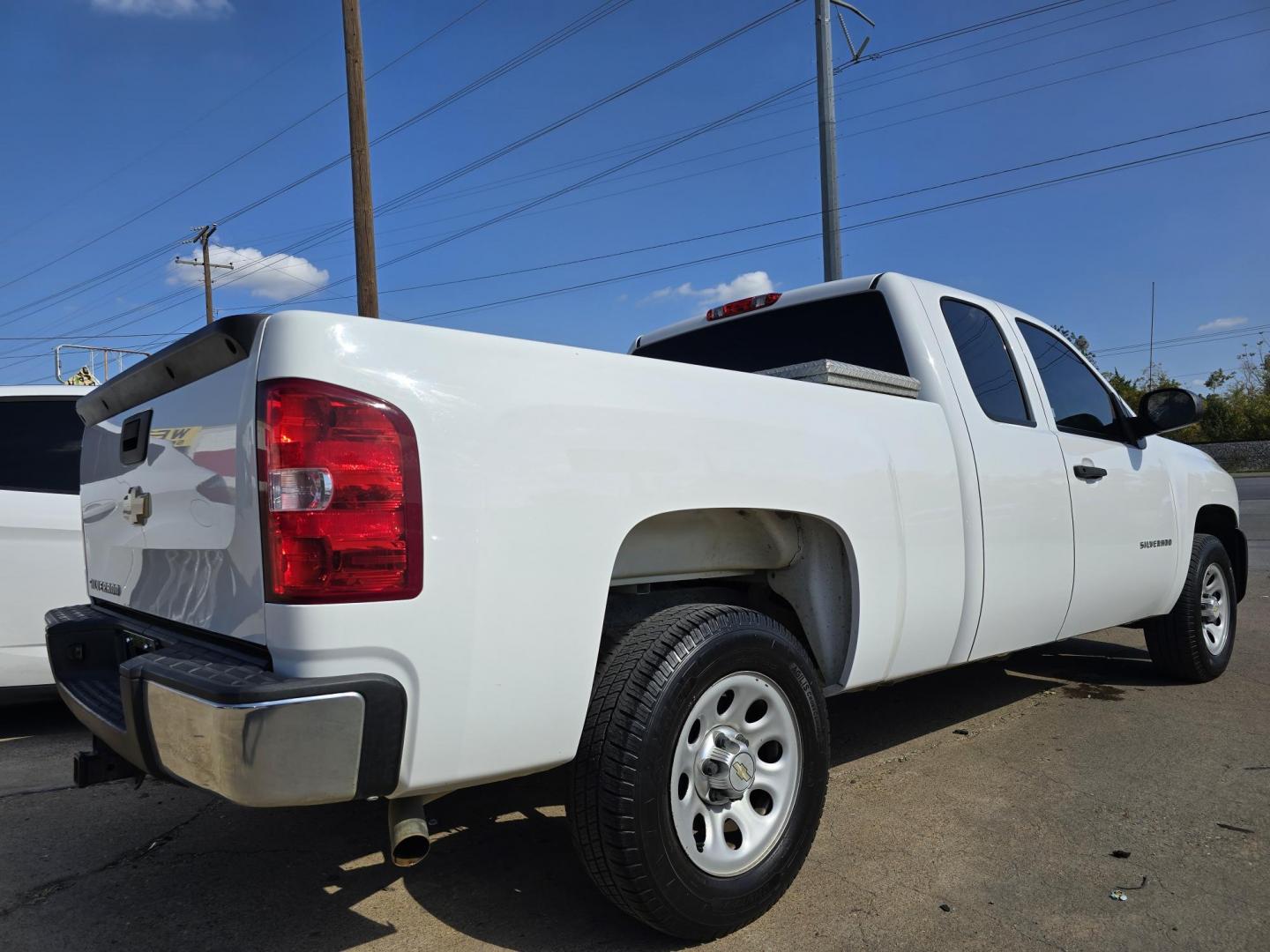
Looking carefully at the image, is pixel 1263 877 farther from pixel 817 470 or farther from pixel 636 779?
pixel 636 779

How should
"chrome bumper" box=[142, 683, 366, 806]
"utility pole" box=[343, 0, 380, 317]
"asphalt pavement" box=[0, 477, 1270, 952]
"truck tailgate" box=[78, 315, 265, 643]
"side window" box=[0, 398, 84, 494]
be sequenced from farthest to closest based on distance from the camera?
"utility pole" box=[343, 0, 380, 317] → "side window" box=[0, 398, 84, 494] → "asphalt pavement" box=[0, 477, 1270, 952] → "truck tailgate" box=[78, 315, 265, 643] → "chrome bumper" box=[142, 683, 366, 806]

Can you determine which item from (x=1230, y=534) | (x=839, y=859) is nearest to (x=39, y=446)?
(x=839, y=859)

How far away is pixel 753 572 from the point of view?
3.16 meters

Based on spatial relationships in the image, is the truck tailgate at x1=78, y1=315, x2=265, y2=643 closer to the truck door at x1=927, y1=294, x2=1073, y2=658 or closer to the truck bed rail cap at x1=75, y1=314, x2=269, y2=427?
the truck bed rail cap at x1=75, y1=314, x2=269, y2=427

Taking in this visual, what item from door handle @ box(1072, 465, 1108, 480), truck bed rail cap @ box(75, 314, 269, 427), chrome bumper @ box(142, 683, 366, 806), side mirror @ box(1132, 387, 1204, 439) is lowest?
chrome bumper @ box(142, 683, 366, 806)

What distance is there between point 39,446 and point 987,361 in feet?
14.9

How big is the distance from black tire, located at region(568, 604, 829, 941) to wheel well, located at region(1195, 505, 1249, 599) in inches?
172

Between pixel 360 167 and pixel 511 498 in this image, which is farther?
pixel 360 167

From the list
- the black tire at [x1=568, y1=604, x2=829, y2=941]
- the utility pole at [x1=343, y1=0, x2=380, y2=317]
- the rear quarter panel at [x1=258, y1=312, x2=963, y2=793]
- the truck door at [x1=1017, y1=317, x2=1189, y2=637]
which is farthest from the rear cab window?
the utility pole at [x1=343, y1=0, x2=380, y2=317]

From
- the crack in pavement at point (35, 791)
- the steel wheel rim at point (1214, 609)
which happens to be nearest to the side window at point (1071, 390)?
the steel wheel rim at point (1214, 609)

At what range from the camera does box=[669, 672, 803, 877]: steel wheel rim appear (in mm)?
2453

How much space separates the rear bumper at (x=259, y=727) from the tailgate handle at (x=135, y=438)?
2.31 ft

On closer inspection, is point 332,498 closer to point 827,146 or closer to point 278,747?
point 278,747

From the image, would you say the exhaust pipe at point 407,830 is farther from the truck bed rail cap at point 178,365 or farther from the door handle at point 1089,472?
the door handle at point 1089,472
